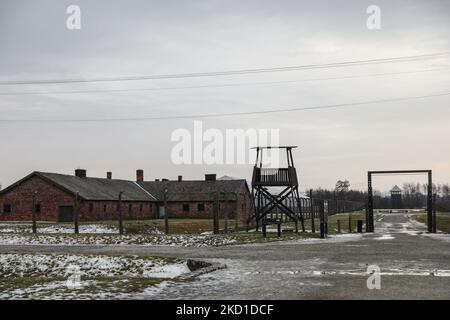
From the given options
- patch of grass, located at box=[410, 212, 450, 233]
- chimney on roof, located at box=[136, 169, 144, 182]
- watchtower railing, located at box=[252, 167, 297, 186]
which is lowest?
patch of grass, located at box=[410, 212, 450, 233]

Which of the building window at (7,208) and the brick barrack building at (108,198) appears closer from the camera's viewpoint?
the brick barrack building at (108,198)

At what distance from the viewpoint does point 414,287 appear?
9953 mm

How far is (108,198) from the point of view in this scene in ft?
158

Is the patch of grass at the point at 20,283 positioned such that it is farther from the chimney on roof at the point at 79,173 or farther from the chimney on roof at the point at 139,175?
the chimney on roof at the point at 139,175

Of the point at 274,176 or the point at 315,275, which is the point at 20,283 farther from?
the point at 274,176

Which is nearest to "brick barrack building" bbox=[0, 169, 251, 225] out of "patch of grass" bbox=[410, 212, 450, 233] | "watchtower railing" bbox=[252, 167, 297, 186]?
"watchtower railing" bbox=[252, 167, 297, 186]

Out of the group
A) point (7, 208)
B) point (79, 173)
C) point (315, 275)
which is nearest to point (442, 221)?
point (79, 173)

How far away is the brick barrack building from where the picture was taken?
148 ft

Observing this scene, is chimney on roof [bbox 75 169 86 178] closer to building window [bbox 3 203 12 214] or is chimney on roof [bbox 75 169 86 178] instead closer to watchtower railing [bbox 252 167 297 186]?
→ building window [bbox 3 203 12 214]

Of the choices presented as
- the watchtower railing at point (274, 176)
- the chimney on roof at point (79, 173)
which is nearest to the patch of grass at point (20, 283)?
the watchtower railing at point (274, 176)

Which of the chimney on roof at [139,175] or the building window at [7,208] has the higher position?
the chimney on roof at [139,175]

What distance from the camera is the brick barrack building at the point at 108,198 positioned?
148 ft

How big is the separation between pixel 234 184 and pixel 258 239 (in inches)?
1270
